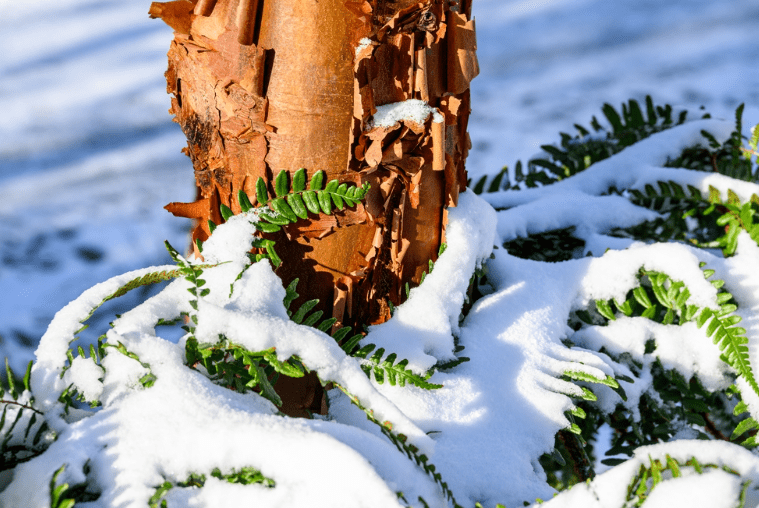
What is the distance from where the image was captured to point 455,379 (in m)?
0.85

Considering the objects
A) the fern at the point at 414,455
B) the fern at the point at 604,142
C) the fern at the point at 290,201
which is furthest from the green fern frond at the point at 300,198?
the fern at the point at 604,142

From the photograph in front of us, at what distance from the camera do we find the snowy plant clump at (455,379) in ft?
1.85

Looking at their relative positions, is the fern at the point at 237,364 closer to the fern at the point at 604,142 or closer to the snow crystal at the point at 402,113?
the snow crystal at the point at 402,113

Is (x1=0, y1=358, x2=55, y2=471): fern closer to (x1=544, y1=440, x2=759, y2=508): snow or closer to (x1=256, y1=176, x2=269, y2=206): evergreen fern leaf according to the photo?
(x1=256, y1=176, x2=269, y2=206): evergreen fern leaf

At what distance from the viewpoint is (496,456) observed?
77 cm

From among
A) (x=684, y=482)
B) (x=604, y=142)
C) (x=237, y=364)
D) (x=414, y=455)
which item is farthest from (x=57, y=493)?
(x=604, y=142)

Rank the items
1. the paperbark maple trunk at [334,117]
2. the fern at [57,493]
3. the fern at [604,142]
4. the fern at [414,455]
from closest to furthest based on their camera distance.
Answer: the fern at [57,493] < the fern at [414,455] < the paperbark maple trunk at [334,117] < the fern at [604,142]

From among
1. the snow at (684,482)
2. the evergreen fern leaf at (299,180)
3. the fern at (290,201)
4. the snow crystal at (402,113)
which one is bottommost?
the snow at (684,482)

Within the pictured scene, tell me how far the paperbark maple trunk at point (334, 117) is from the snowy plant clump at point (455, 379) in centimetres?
5

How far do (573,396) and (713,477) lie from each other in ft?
1.06

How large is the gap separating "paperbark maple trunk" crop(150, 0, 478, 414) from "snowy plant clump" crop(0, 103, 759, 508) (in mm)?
47

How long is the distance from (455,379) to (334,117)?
0.42 meters

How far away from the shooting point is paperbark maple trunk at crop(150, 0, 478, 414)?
79 centimetres

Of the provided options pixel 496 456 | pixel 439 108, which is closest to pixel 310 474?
pixel 496 456
